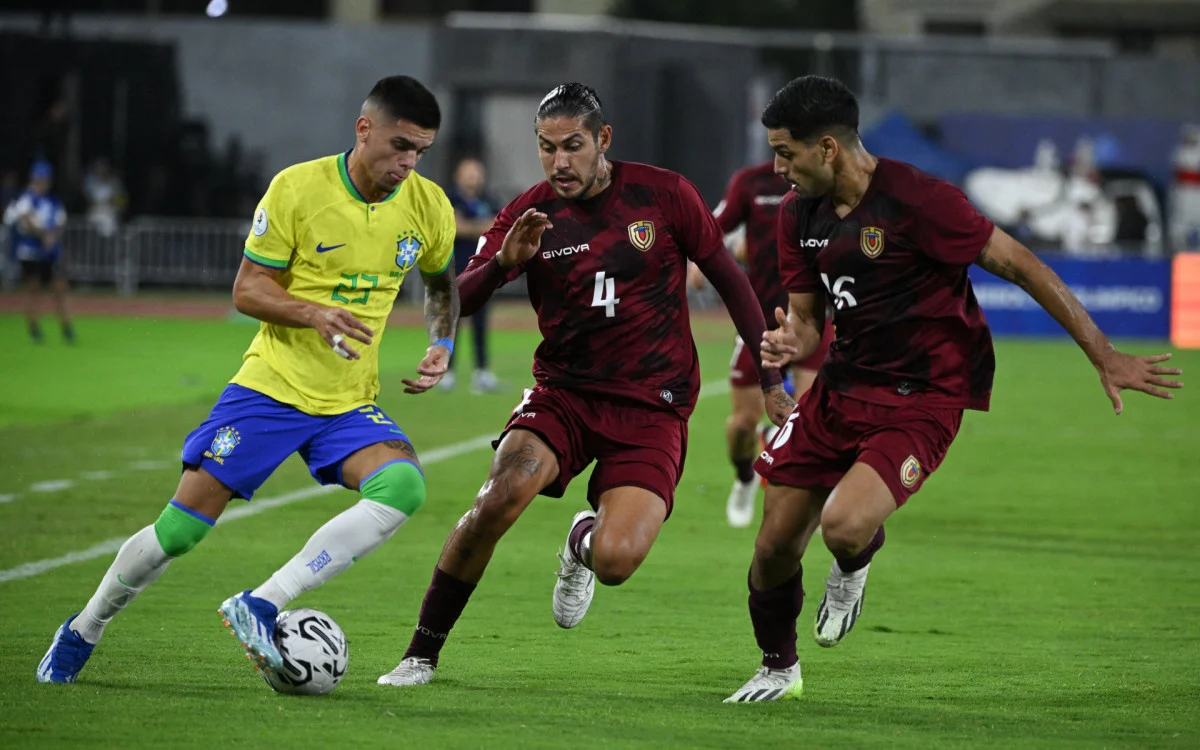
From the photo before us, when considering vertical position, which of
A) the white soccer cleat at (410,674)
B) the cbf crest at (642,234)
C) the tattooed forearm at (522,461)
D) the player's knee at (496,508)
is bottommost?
the white soccer cleat at (410,674)

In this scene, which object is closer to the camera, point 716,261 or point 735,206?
point 716,261

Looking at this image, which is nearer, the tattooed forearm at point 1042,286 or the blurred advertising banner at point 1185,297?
the tattooed forearm at point 1042,286

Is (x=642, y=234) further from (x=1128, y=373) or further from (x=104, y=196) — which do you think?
(x=104, y=196)

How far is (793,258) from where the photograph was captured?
21.9 ft

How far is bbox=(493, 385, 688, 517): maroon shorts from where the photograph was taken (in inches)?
266

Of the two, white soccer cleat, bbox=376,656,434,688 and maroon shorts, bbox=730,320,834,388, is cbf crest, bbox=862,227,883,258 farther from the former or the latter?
maroon shorts, bbox=730,320,834,388

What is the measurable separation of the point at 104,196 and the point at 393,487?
27711 mm

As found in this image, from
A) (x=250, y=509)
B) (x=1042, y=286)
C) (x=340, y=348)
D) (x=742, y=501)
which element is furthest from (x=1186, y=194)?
(x=340, y=348)

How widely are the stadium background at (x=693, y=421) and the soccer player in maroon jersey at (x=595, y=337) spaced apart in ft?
1.85

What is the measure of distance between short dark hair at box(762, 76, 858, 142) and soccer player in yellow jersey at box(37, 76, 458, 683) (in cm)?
126

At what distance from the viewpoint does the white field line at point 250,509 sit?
8869mm

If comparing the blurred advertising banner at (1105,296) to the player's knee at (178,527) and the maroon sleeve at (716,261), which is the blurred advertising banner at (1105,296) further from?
the player's knee at (178,527)

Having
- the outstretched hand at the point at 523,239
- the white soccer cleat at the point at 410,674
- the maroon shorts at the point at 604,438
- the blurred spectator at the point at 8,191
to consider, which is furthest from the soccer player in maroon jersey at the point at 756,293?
the blurred spectator at the point at 8,191

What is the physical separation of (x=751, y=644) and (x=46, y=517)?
16.4 feet
